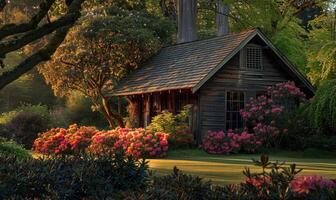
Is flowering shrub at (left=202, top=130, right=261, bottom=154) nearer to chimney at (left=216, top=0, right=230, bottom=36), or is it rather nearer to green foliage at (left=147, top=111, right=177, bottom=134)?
green foliage at (left=147, top=111, right=177, bottom=134)

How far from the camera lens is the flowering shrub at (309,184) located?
5.28 metres

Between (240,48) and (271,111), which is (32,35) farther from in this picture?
(240,48)

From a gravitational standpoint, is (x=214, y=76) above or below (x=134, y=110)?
above

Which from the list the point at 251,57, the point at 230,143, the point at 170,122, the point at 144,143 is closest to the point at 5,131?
the point at 170,122

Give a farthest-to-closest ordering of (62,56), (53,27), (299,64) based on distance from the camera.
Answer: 1. (299,64)
2. (62,56)
3. (53,27)

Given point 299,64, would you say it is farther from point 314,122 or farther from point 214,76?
point 314,122

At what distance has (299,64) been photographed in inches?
1412

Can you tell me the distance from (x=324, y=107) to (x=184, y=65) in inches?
355

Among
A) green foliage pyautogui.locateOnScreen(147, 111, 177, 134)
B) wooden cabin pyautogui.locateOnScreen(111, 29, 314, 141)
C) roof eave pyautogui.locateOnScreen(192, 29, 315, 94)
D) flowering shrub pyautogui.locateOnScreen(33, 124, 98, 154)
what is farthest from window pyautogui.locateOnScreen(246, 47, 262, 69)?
flowering shrub pyautogui.locateOnScreen(33, 124, 98, 154)

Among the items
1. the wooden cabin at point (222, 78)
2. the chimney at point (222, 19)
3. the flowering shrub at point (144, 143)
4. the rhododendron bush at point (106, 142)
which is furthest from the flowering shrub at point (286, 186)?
the chimney at point (222, 19)

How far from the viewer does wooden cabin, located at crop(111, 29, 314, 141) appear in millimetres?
25359

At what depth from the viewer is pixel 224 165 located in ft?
58.5

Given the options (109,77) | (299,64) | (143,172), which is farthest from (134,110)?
(143,172)

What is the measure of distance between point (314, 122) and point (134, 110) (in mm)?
12908
